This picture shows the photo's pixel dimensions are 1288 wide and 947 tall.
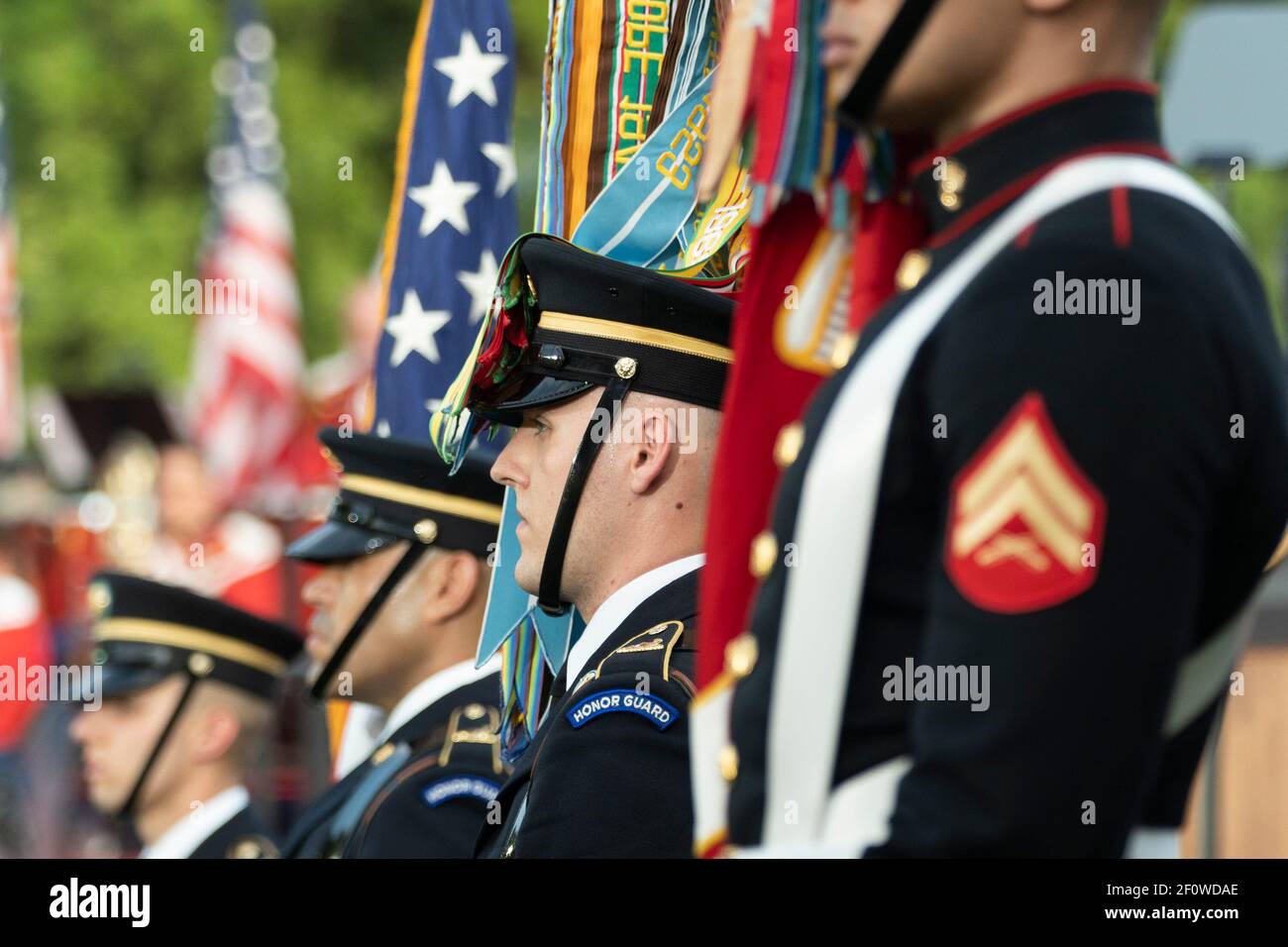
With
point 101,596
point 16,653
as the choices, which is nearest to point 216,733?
point 101,596

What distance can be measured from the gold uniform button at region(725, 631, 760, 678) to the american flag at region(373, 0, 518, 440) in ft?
11.6

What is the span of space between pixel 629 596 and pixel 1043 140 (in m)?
1.52

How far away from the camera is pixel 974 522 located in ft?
5.81

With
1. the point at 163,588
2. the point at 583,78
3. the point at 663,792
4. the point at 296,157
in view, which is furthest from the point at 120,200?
the point at 663,792

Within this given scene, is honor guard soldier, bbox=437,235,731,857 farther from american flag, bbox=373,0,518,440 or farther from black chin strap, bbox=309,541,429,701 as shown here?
american flag, bbox=373,0,518,440

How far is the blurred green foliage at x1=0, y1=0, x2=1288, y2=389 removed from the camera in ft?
63.8

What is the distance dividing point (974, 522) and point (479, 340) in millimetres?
1647

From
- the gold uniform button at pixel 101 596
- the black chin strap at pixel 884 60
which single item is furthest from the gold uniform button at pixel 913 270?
the gold uniform button at pixel 101 596

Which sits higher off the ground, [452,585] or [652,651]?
[452,585]

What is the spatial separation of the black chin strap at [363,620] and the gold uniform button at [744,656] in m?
2.87

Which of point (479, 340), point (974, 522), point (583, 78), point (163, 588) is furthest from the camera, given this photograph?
point (163, 588)

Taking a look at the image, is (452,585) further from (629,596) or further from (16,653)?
(16,653)

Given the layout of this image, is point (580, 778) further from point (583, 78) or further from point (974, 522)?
point (583, 78)

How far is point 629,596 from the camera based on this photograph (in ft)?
10.9
